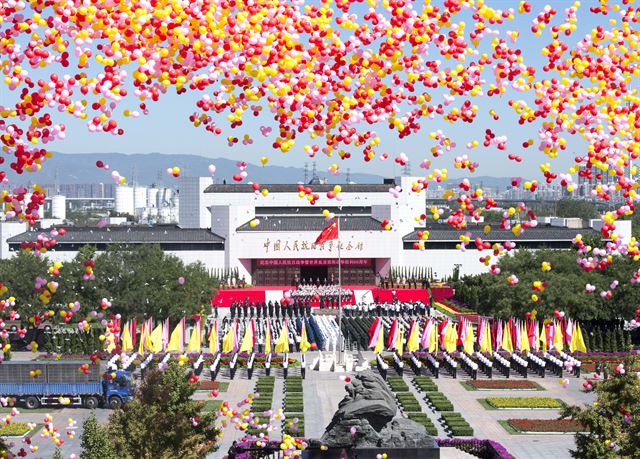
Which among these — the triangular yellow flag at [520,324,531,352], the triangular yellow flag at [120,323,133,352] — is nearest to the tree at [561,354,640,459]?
the triangular yellow flag at [520,324,531,352]

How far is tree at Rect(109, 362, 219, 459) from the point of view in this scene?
73.6ft

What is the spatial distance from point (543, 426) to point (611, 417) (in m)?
8.78

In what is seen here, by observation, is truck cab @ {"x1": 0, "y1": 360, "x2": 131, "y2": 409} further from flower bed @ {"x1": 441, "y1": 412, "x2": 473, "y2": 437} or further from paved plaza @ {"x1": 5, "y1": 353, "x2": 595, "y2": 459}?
flower bed @ {"x1": 441, "y1": 412, "x2": 473, "y2": 437}

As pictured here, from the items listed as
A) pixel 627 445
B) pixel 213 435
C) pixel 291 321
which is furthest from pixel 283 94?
pixel 291 321

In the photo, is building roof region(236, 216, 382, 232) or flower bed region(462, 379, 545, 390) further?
building roof region(236, 216, 382, 232)

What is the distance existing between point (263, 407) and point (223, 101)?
84.6 feet

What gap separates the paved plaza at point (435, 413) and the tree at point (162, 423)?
185 inches

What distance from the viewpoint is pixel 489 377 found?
40531 millimetres

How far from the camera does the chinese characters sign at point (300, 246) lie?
249 feet

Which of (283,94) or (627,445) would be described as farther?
(627,445)

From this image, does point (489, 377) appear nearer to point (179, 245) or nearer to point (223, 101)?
point (223, 101)

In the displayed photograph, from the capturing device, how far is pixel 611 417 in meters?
23.2

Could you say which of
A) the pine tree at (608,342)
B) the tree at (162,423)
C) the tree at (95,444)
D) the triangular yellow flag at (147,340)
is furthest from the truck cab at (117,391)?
the pine tree at (608,342)

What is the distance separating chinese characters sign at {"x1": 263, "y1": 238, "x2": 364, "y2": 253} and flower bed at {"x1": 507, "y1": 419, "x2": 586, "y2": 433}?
1726 inches
